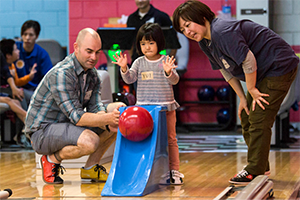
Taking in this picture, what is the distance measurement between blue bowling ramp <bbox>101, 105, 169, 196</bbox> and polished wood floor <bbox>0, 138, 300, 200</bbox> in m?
0.07

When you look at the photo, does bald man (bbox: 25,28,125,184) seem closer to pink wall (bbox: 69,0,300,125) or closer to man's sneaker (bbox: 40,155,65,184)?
man's sneaker (bbox: 40,155,65,184)

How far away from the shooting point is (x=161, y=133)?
90.7 inches

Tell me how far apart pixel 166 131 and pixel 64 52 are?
179 inches

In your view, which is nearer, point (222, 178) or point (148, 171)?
point (148, 171)

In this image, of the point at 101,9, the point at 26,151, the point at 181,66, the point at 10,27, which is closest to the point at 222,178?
the point at 26,151

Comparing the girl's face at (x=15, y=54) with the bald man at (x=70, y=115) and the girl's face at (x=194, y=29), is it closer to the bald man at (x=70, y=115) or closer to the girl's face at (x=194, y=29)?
the bald man at (x=70, y=115)

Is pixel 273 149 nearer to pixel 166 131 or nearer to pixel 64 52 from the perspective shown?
pixel 166 131

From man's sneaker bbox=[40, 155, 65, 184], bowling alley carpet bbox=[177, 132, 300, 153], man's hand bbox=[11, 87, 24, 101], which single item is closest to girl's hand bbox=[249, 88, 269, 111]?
man's sneaker bbox=[40, 155, 65, 184]

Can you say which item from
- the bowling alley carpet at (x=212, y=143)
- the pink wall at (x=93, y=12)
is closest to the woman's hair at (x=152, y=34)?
the bowling alley carpet at (x=212, y=143)

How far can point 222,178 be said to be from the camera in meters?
2.59

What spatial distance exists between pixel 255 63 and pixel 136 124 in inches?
27.8

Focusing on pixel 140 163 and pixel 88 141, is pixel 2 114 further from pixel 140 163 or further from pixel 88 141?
pixel 140 163

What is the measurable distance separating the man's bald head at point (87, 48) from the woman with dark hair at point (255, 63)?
0.52 m

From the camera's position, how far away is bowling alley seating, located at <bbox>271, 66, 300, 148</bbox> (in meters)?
3.95
